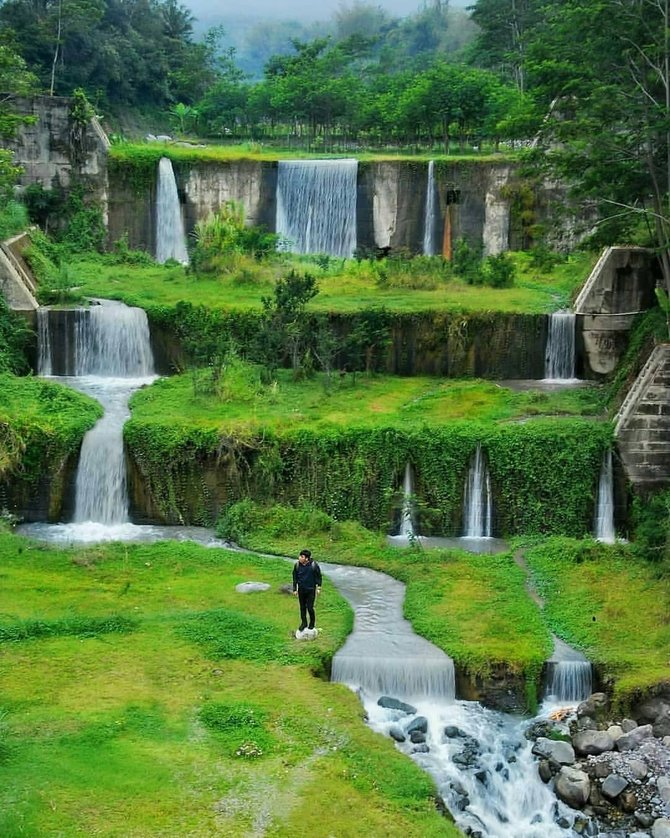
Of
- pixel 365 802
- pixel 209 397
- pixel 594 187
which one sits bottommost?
pixel 365 802

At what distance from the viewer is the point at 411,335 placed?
70.0 feet

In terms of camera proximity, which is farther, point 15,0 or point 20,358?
point 15,0

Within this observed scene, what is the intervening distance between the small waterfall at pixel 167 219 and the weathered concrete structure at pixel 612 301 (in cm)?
1283

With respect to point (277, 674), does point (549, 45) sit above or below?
above

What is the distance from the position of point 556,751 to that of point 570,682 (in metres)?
1.41

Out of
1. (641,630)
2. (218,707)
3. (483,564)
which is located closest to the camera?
(218,707)

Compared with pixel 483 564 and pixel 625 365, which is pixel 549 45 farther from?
pixel 483 564

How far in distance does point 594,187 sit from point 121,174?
16.1 m

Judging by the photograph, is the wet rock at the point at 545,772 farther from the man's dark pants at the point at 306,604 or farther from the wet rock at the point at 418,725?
the man's dark pants at the point at 306,604

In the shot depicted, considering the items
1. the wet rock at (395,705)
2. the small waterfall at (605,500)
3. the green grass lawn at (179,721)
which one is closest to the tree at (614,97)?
the small waterfall at (605,500)

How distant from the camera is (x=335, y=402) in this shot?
1900cm

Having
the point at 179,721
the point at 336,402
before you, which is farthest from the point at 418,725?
the point at 336,402

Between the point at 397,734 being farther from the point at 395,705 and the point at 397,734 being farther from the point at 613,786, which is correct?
the point at 613,786

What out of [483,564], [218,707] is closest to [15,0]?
[483,564]
